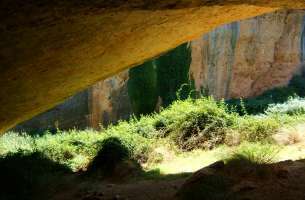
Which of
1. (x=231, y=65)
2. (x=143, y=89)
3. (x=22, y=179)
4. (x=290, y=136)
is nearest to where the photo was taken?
(x=22, y=179)

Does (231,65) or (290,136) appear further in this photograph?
(231,65)

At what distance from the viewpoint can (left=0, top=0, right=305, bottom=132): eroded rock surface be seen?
4.07m

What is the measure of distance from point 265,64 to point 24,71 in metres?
21.7

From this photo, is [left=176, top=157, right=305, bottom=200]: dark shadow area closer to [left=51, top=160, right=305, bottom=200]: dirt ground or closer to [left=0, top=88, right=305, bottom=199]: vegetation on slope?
[left=51, top=160, right=305, bottom=200]: dirt ground

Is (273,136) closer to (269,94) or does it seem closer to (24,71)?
(24,71)

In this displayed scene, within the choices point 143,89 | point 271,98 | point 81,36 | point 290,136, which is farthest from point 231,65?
point 81,36

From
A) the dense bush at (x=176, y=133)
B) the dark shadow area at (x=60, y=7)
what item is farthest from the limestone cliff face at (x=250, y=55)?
the dark shadow area at (x=60, y=7)

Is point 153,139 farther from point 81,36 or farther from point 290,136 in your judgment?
point 81,36

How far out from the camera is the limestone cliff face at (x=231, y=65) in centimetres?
2272

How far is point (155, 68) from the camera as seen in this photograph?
61.9ft

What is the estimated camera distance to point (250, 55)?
83.0ft

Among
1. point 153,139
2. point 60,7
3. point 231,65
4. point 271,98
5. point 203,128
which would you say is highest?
point 231,65

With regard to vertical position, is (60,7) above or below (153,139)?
above

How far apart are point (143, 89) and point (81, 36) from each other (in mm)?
13127
